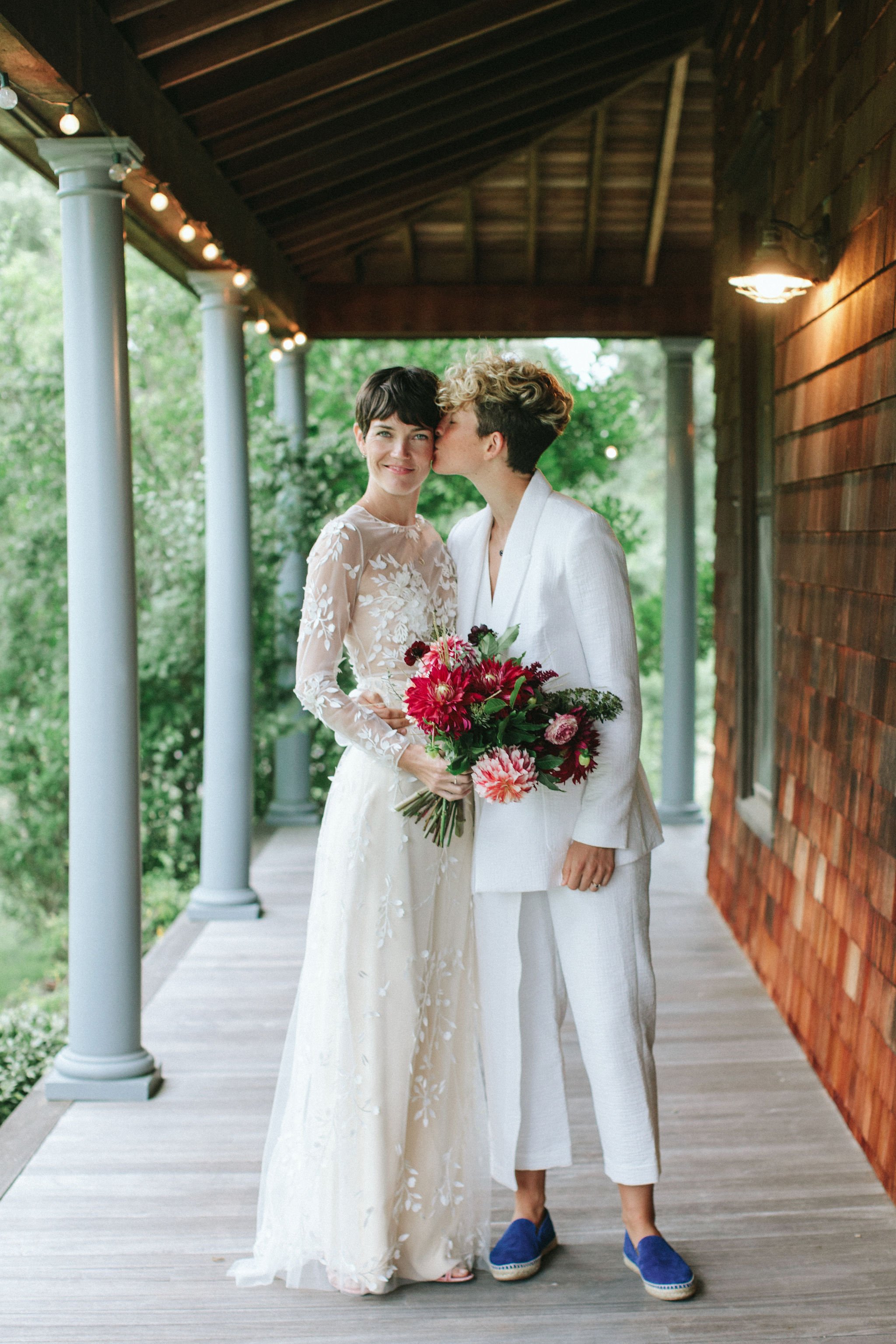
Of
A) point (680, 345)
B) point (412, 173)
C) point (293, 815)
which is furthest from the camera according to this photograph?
point (680, 345)

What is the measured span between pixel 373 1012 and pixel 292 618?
4.83 m

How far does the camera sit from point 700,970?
4.88 metres

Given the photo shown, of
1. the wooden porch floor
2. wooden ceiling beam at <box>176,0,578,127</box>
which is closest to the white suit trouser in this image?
the wooden porch floor

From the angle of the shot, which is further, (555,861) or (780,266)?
(780,266)

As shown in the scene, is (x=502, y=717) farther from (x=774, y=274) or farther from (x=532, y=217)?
(x=532, y=217)

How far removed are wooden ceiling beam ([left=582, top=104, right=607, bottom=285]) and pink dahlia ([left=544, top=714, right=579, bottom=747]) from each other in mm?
5137

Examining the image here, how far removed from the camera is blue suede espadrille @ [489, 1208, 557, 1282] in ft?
8.71

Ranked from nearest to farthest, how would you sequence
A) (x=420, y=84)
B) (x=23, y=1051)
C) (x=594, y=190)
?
1. (x=23, y=1051)
2. (x=420, y=84)
3. (x=594, y=190)

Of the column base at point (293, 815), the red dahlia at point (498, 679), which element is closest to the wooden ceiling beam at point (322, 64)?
the red dahlia at point (498, 679)

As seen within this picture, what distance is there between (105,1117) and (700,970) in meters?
2.38

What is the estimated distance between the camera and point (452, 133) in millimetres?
5691

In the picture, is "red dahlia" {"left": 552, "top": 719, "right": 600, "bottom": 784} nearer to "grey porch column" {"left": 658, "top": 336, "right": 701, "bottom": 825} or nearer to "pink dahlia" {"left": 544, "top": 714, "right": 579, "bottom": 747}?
"pink dahlia" {"left": 544, "top": 714, "right": 579, "bottom": 747}

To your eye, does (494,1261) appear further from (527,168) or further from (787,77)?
(527,168)

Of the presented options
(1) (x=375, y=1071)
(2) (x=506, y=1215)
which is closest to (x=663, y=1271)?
(2) (x=506, y=1215)
